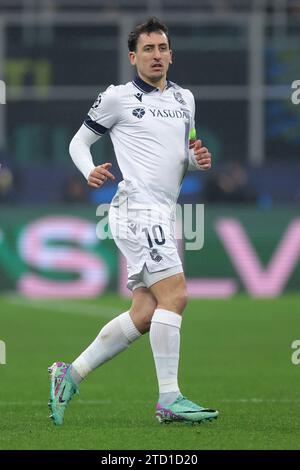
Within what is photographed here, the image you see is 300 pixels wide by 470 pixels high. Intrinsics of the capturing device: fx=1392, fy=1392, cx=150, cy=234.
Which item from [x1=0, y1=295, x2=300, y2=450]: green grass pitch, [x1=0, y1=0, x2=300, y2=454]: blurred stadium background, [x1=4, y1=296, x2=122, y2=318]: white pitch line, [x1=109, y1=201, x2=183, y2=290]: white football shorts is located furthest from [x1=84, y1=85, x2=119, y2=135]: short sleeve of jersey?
[x1=0, y1=0, x2=300, y2=454]: blurred stadium background

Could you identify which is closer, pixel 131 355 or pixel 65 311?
pixel 131 355

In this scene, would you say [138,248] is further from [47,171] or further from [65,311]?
[47,171]

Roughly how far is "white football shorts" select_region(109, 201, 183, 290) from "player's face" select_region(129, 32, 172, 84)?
2.60 ft

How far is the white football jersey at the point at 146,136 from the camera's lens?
27.3 ft

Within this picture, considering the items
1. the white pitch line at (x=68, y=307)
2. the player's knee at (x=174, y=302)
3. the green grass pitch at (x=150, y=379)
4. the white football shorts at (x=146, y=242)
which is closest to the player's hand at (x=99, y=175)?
the white football shorts at (x=146, y=242)

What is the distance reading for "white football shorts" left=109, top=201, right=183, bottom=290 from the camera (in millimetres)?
8117

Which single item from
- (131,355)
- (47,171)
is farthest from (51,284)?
(131,355)

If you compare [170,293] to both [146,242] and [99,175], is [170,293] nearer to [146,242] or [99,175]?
[146,242]

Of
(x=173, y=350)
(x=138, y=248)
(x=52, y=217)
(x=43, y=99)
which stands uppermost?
(x=43, y=99)

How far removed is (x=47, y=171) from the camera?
2264 centimetres

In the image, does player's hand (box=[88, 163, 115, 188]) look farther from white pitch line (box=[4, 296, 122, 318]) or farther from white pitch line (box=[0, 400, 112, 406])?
white pitch line (box=[4, 296, 122, 318])

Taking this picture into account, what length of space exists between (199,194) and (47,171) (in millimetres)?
2499

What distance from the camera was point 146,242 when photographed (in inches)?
322

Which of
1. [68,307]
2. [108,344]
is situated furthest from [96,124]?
[68,307]
